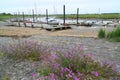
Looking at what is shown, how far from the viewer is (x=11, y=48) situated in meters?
8.66

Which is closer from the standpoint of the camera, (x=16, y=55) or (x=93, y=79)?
(x=93, y=79)

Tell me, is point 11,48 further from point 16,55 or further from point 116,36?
point 116,36

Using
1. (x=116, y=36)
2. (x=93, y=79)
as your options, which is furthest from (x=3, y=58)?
(x=116, y=36)

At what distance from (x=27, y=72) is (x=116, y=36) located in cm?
917

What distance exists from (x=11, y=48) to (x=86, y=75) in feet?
12.4

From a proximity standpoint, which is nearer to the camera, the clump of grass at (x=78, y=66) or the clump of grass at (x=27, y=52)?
the clump of grass at (x=78, y=66)

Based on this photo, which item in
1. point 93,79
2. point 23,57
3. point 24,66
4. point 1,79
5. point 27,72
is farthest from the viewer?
point 23,57

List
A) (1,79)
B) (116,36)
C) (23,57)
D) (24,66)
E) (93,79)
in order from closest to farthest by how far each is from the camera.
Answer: (93,79)
(1,79)
(24,66)
(23,57)
(116,36)

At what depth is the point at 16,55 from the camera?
27.1 ft

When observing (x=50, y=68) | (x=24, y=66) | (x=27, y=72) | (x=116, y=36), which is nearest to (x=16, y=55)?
(x=24, y=66)

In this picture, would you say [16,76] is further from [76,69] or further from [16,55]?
[16,55]

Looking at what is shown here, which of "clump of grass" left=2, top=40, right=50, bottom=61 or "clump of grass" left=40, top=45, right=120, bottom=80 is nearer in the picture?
"clump of grass" left=40, top=45, right=120, bottom=80

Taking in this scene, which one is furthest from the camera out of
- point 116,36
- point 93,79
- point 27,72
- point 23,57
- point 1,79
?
point 116,36

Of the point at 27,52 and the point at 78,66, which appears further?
the point at 27,52
